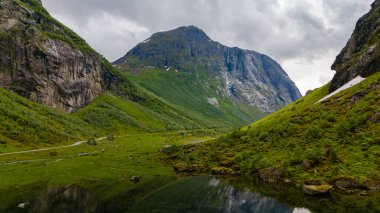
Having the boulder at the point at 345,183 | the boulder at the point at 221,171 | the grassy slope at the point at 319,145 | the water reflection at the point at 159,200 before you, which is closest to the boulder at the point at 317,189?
the boulder at the point at 345,183

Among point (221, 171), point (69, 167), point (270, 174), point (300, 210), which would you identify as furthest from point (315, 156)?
point (69, 167)

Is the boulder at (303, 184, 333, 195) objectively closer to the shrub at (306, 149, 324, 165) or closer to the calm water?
the calm water

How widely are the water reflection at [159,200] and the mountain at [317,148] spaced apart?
1683 cm

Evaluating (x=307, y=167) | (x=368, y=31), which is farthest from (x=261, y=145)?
(x=368, y=31)

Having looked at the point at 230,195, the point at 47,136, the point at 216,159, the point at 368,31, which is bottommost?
the point at 230,195

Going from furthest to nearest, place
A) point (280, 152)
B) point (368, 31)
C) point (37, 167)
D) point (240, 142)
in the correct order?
point (368, 31)
point (240, 142)
point (37, 167)
point (280, 152)

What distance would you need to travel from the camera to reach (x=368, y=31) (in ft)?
577

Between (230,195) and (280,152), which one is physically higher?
(280,152)

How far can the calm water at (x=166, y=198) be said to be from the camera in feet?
200

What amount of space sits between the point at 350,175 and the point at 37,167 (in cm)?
9154

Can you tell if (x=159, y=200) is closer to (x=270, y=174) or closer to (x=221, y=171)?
(x=270, y=174)

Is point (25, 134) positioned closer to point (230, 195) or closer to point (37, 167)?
point (37, 167)

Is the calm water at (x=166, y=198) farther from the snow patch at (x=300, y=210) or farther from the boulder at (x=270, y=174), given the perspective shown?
the boulder at (x=270, y=174)

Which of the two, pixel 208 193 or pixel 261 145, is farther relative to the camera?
pixel 261 145
